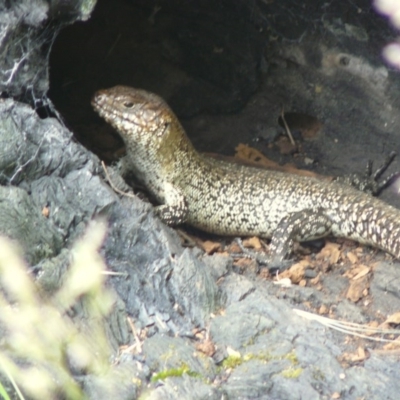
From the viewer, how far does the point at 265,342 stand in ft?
13.8

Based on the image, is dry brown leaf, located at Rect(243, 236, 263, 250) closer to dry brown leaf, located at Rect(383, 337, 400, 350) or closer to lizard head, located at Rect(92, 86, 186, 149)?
lizard head, located at Rect(92, 86, 186, 149)

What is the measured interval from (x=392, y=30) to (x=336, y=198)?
1547 mm

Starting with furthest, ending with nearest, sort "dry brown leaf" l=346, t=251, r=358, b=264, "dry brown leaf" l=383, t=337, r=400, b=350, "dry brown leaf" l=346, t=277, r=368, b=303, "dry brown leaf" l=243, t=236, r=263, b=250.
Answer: "dry brown leaf" l=243, t=236, r=263, b=250 < "dry brown leaf" l=346, t=251, r=358, b=264 < "dry brown leaf" l=346, t=277, r=368, b=303 < "dry brown leaf" l=383, t=337, r=400, b=350

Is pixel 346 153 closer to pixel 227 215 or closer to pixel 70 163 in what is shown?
pixel 227 215

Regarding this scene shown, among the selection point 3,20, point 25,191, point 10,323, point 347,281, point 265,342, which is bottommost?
point 347,281

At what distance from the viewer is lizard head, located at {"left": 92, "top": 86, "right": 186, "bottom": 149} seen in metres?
5.98

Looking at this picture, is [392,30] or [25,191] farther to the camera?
[392,30]

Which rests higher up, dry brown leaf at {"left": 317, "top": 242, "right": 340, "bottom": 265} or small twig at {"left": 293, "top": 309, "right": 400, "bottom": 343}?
small twig at {"left": 293, "top": 309, "right": 400, "bottom": 343}

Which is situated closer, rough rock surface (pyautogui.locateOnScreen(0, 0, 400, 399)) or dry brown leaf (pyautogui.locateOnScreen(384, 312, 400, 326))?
rough rock surface (pyautogui.locateOnScreen(0, 0, 400, 399))

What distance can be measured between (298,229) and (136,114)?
1753 mm

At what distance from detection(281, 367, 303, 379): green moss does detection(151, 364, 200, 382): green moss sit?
49 centimetres

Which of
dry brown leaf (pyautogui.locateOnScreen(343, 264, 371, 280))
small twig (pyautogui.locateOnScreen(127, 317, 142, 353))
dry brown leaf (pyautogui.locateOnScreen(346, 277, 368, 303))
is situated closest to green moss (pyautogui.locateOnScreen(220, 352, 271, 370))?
small twig (pyautogui.locateOnScreen(127, 317, 142, 353))

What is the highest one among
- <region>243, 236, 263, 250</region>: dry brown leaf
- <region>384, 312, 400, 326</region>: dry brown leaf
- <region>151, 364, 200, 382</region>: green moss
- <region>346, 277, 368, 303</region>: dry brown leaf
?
<region>151, 364, 200, 382</region>: green moss

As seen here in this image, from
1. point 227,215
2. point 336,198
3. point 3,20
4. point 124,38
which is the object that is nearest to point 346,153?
point 336,198
